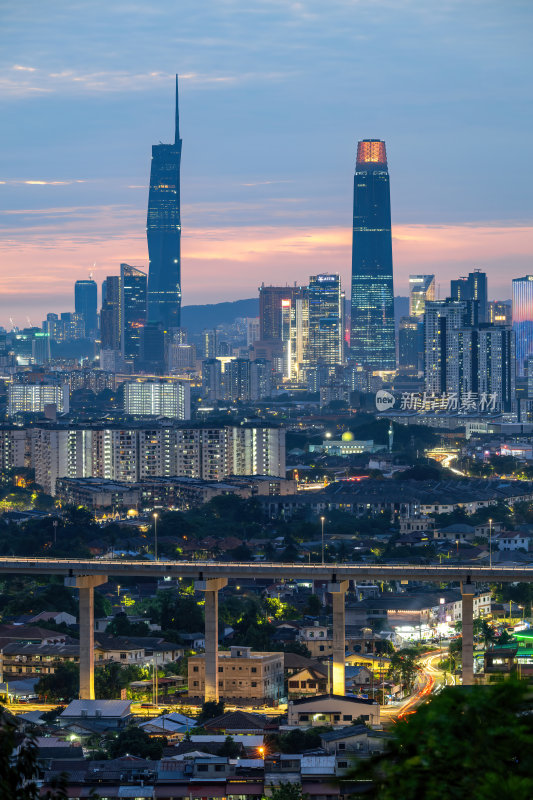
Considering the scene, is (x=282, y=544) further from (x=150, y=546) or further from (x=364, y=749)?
(x=364, y=749)

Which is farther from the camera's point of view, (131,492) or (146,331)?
(146,331)

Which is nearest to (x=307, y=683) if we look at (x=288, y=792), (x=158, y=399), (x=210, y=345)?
(x=288, y=792)

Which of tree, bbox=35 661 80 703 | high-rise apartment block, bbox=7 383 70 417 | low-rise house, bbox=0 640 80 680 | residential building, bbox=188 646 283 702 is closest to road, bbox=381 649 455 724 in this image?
residential building, bbox=188 646 283 702

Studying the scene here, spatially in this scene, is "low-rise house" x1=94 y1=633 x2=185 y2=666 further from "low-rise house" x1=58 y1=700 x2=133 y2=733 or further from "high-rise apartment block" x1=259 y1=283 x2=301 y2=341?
"high-rise apartment block" x1=259 y1=283 x2=301 y2=341

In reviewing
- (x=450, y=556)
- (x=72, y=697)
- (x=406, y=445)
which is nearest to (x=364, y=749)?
(x=72, y=697)

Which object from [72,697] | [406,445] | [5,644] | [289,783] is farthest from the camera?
[406,445]

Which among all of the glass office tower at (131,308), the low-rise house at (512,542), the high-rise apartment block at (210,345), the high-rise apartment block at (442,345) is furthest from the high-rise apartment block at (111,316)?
the low-rise house at (512,542)

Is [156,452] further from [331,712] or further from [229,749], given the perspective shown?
[229,749]
